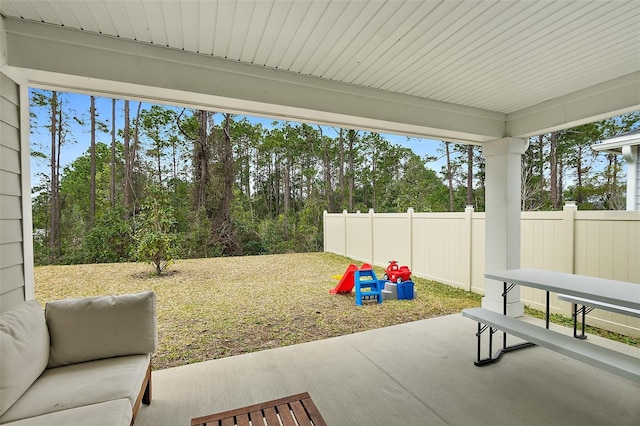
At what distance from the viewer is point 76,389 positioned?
148cm

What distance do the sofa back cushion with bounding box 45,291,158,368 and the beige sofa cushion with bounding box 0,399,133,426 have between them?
54 centimetres

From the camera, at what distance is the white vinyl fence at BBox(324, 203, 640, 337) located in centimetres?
305

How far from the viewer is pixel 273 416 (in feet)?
4.45

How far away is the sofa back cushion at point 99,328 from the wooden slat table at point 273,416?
33.6 inches

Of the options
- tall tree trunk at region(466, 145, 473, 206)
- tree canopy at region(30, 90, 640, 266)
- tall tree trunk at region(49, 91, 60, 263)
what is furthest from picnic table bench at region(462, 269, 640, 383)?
tall tree trunk at region(466, 145, 473, 206)

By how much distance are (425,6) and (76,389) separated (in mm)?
2731

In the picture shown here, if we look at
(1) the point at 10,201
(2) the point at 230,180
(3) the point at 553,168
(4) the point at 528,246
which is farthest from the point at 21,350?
(3) the point at 553,168

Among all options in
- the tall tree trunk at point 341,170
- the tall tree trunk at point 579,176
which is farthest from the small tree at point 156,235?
the tall tree trunk at point 579,176

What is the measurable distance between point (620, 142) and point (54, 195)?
12.2 metres

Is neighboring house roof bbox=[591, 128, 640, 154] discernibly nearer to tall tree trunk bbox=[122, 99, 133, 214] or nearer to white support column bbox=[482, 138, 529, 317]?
white support column bbox=[482, 138, 529, 317]

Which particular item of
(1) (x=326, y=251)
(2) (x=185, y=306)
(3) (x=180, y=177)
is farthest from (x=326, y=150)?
(2) (x=185, y=306)

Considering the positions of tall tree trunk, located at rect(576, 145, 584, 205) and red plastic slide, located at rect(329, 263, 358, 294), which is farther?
tall tree trunk, located at rect(576, 145, 584, 205)

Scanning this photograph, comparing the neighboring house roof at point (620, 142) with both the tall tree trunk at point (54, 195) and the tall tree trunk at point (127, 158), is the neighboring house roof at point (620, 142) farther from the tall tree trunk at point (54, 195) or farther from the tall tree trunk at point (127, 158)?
the tall tree trunk at point (54, 195)

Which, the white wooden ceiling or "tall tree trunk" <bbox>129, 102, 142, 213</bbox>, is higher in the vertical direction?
"tall tree trunk" <bbox>129, 102, 142, 213</bbox>
